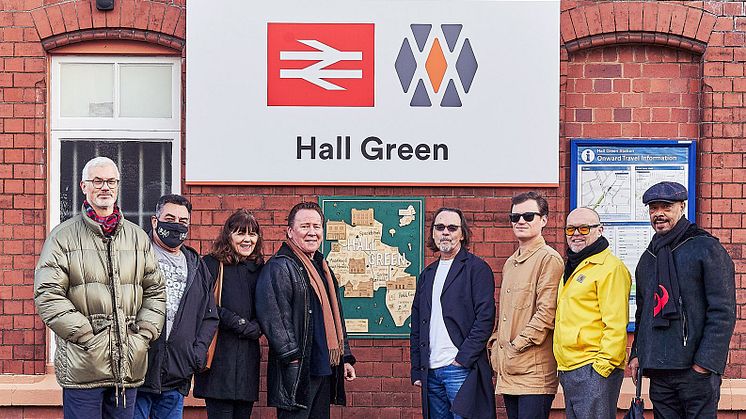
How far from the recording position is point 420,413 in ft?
26.1

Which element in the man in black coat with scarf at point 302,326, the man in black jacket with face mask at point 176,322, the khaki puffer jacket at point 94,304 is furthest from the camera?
the man in black coat with scarf at point 302,326

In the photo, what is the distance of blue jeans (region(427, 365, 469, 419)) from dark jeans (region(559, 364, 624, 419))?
30.6 inches

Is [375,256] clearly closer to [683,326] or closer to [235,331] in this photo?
[235,331]

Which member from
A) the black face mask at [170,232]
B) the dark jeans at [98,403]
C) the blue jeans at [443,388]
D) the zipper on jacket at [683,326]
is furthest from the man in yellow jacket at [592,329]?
the dark jeans at [98,403]

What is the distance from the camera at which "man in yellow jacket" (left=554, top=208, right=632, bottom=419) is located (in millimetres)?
6145

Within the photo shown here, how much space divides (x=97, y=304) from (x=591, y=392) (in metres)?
2.97

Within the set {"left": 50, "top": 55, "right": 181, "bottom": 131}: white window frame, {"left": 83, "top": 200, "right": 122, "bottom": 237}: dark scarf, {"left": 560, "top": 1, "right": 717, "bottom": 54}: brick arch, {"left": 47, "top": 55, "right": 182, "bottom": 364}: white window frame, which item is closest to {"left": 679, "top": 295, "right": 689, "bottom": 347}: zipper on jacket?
{"left": 560, "top": 1, "right": 717, "bottom": 54}: brick arch

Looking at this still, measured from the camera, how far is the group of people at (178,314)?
5.78 m

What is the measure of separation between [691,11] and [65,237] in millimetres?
5023

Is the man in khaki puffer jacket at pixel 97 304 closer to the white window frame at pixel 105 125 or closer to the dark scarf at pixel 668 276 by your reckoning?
the white window frame at pixel 105 125

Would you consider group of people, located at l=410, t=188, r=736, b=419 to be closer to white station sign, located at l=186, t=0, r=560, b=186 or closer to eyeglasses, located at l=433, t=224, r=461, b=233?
eyeglasses, located at l=433, t=224, r=461, b=233

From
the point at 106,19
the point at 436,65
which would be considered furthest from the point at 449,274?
the point at 106,19

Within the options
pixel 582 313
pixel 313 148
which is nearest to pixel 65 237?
pixel 313 148

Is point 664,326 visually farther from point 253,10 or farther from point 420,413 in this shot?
point 253,10
